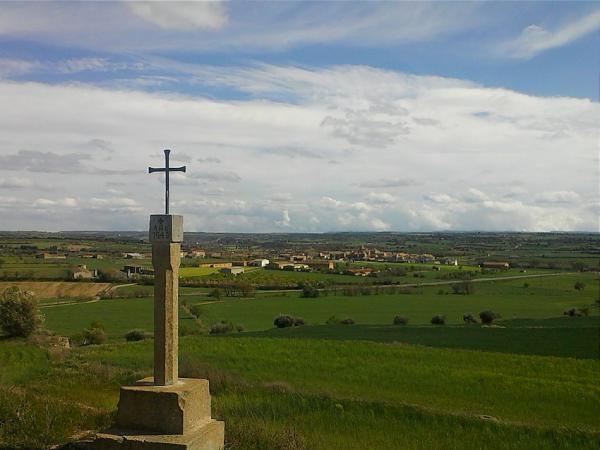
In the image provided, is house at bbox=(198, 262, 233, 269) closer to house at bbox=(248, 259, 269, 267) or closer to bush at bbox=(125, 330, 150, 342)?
house at bbox=(248, 259, 269, 267)

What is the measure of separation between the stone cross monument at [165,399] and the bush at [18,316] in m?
23.3

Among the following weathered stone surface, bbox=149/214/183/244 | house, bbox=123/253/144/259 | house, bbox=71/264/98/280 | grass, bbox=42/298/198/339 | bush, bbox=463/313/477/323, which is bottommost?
bush, bbox=463/313/477/323

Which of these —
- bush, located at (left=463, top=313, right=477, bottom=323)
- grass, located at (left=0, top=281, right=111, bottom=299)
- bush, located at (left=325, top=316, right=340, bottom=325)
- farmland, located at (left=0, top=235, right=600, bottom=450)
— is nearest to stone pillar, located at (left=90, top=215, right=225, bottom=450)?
farmland, located at (left=0, top=235, right=600, bottom=450)

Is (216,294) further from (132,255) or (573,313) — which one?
(573,313)

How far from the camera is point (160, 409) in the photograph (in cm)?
763

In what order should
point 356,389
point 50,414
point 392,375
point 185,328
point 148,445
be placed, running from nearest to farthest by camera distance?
1. point 148,445
2. point 50,414
3. point 356,389
4. point 392,375
5. point 185,328

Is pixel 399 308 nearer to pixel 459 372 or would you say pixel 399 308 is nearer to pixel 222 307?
pixel 222 307

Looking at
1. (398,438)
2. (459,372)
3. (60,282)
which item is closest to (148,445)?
(398,438)

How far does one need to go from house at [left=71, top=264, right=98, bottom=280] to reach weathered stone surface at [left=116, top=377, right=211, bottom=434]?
5824cm

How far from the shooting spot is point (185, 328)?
143 ft

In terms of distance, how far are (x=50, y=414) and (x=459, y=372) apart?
1523cm

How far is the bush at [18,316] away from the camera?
93.6 ft

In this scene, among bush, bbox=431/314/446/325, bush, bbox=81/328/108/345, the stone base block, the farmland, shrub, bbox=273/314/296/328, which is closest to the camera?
the stone base block

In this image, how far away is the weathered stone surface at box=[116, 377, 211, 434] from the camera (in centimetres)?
755
